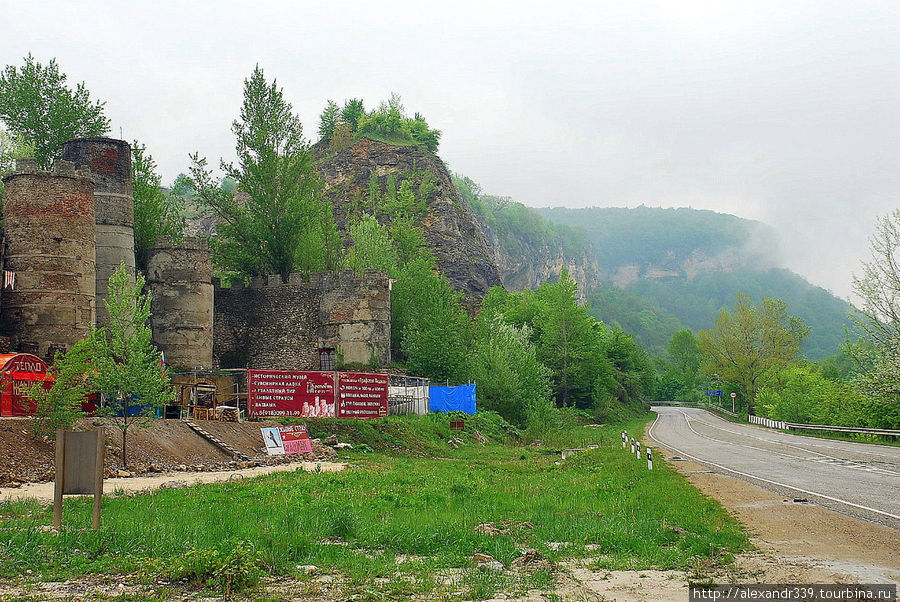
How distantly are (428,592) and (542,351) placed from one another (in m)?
66.1

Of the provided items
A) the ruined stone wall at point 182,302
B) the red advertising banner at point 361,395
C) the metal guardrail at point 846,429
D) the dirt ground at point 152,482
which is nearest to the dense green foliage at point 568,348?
the metal guardrail at point 846,429

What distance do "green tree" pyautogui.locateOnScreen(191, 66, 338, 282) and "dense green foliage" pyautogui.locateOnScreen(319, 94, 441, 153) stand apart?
43041mm

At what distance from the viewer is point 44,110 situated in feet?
158

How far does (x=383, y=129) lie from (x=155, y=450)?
3119 inches

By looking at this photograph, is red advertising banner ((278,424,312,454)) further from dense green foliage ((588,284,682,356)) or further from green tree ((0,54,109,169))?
dense green foliage ((588,284,682,356))

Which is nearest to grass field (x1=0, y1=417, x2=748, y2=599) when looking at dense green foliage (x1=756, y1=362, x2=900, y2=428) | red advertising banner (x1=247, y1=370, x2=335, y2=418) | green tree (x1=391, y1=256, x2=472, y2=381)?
red advertising banner (x1=247, y1=370, x2=335, y2=418)

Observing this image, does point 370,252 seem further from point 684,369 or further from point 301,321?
point 684,369

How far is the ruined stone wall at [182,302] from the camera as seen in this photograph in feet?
128

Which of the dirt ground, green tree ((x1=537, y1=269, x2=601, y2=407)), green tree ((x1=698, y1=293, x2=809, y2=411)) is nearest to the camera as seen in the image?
the dirt ground

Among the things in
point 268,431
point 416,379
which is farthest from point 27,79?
point 268,431

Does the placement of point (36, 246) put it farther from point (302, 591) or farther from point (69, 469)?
point (302, 591)

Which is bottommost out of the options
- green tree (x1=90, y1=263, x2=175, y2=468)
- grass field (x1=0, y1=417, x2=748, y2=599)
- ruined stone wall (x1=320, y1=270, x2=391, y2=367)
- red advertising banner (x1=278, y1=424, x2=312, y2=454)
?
red advertising banner (x1=278, y1=424, x2=312, y2=454)

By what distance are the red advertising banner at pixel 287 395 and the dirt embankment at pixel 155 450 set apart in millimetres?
2347

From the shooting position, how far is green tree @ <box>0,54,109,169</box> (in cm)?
4762
